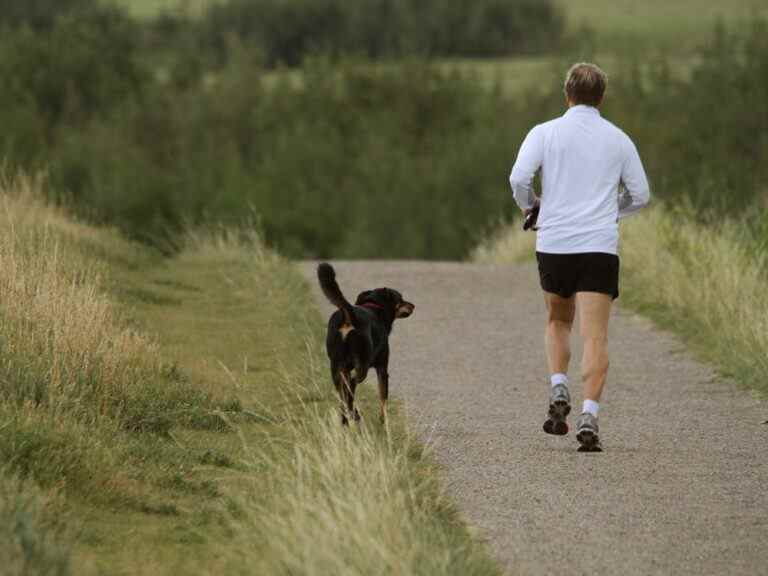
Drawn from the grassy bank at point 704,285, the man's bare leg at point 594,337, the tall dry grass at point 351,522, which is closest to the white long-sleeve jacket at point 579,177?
the man's bare leg at point 594,337

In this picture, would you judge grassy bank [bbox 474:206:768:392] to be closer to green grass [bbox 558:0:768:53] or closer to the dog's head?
the dog's head

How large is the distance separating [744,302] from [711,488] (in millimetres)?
5750

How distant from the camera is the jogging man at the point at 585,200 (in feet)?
30.0

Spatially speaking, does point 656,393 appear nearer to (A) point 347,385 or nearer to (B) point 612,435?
(B) point 612,435

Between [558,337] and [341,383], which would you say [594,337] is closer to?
[558,337]

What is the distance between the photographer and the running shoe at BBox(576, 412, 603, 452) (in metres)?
9.12

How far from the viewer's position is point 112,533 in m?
7.49

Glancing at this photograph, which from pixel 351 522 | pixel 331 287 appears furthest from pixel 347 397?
pixel 351 522

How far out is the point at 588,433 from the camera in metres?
9.12

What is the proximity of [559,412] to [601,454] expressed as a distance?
374 millimetres

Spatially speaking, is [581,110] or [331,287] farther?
[581,110]

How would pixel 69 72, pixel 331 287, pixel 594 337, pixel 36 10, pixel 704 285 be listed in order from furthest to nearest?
pixel 36 10
pixel 69 72
pixel 704 285
pixel 594 337
pixel 331 287

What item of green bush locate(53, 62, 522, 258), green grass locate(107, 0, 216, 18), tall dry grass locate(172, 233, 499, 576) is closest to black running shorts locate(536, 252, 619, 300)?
tall dry grass locate(172, 233, 499, 576)

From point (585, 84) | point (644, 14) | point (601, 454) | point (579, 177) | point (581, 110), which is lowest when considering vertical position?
point (644, 14)
